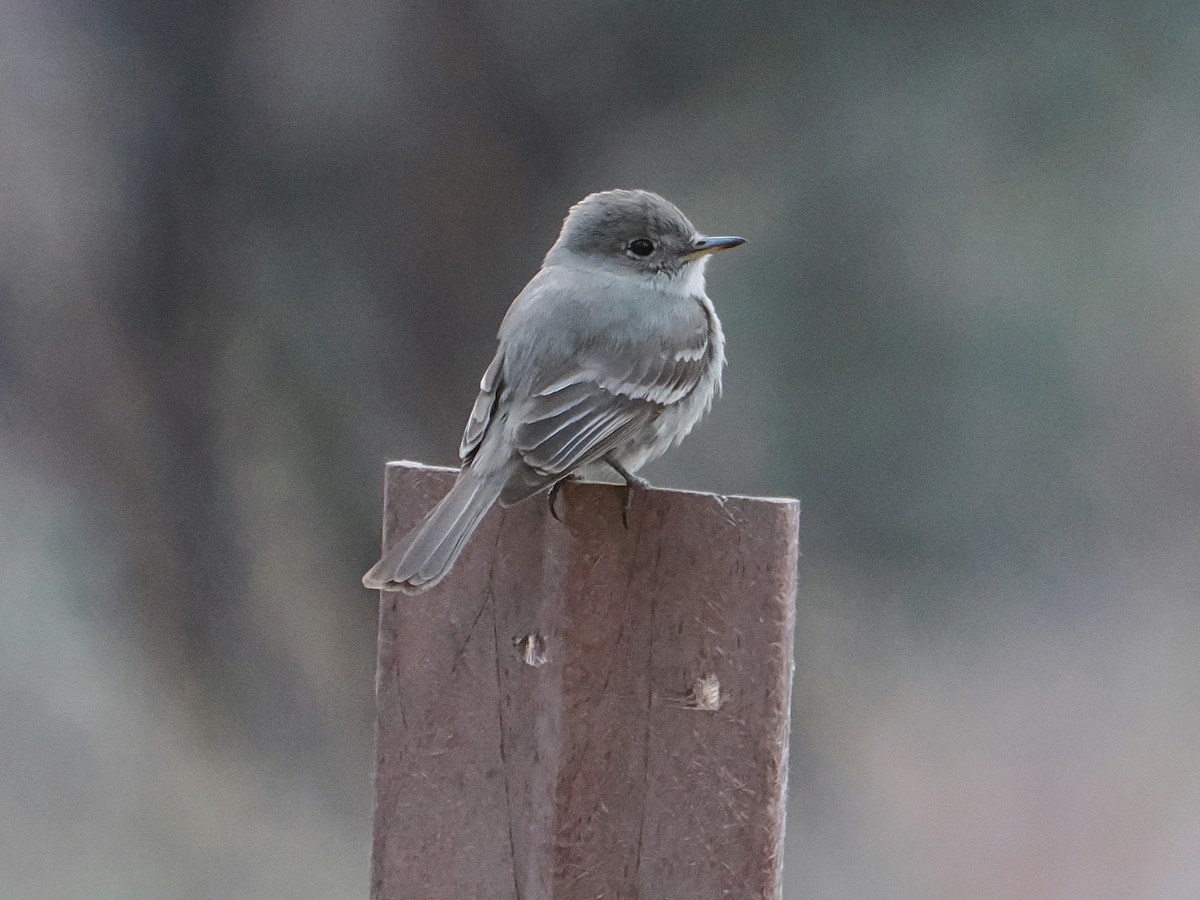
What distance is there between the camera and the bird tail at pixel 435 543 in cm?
201

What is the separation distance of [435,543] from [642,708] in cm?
41

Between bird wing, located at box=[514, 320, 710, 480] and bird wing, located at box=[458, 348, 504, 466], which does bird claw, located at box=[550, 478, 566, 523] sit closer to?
bird wing, located at box=[514, 320, 710, 480]

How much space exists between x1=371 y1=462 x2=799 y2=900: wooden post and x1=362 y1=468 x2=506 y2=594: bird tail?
0.45ft

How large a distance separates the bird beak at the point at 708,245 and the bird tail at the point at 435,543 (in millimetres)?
1784

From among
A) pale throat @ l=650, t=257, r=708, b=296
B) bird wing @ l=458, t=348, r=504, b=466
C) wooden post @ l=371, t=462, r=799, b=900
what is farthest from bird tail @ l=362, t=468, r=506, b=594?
pale throat @ l=650, t=257, r=708, b=296

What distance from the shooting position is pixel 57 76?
16.4ft

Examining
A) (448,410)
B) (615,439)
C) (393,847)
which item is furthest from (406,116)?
(393,847)

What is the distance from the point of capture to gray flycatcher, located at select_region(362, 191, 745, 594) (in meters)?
2.21

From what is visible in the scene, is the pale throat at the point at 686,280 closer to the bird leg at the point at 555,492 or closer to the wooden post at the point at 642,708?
the bird leg at the point at 555,492

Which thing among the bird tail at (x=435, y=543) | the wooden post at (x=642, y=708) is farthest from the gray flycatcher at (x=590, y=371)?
the wooden post at (x=642, y=708)

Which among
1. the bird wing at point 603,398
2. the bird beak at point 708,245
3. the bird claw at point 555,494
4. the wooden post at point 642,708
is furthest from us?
the bird beak at point 708,245

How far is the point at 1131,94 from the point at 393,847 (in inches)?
176

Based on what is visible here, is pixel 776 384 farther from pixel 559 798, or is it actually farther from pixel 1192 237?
pixel 559 798

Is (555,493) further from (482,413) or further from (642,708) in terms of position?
(482,413)
